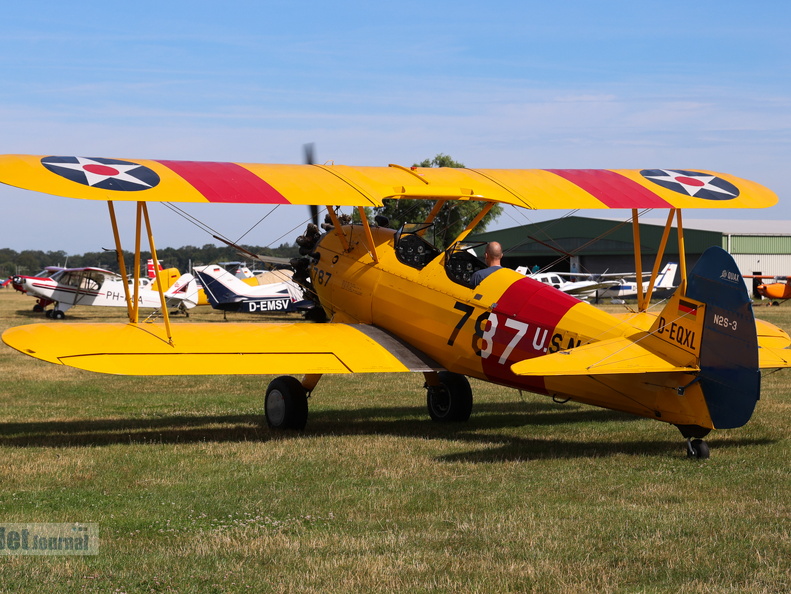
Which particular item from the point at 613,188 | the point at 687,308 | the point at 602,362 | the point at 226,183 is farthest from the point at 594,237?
the point at 602,362

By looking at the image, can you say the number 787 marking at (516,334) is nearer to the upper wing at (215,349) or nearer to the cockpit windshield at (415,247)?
the upper wing at (215,349)

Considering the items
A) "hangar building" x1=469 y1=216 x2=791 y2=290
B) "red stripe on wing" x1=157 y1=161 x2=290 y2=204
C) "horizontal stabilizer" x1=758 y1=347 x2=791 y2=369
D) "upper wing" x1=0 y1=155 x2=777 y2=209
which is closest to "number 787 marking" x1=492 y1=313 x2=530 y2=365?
"upper wing" x1=0 y1=155 x2=777 y2=209

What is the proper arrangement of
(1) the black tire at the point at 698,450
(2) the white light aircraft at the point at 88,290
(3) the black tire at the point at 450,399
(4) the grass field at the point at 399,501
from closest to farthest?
(4) the grass field at the point at 399,501 < (1) the black tire at the point at 698,450 < (3) the black tire at the point at 450,399 < (2) the white light aircraft at the point at 88,290

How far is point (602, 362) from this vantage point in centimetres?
708

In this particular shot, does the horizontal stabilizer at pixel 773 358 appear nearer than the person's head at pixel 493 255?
Yes

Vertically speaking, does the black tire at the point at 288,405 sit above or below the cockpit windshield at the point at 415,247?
below

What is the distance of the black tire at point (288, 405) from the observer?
952 centimetres

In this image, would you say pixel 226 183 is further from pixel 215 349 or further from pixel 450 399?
pixel 450 399

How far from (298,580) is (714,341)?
375cm

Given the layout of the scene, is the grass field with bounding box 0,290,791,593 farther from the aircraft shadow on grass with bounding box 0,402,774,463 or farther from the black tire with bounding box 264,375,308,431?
the black tire with bounding box 264,375,308,431

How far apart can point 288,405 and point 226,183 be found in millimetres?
2347

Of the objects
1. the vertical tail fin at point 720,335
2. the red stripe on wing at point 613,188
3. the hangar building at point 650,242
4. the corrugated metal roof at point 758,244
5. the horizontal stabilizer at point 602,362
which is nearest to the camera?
the vertical tail fin at point 720,335

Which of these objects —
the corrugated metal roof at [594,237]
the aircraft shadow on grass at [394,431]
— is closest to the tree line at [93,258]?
the corrugated metal roof at [594,237]

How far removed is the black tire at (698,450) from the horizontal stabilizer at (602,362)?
80 cm
